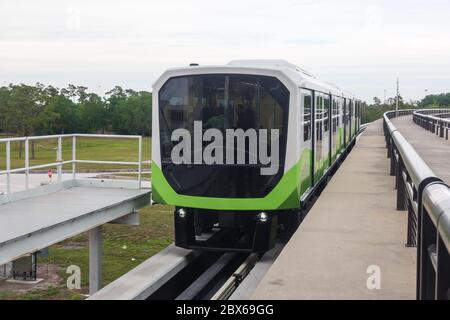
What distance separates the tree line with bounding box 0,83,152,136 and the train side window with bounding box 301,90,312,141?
6012 centimetres

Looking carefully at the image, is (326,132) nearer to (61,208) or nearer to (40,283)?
(61,208)

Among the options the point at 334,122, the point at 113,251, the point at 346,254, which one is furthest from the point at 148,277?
the point at 113,251

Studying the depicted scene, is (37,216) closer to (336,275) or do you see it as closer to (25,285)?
(336,275)

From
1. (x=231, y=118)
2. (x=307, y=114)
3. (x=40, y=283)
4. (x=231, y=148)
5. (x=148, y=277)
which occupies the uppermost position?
(x=307, y=114)

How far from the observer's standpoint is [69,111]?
81.5 metres

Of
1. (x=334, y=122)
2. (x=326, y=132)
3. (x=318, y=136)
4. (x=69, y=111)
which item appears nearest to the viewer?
(x=318, y=136)

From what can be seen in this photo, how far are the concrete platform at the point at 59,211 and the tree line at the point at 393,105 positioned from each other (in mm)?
67861

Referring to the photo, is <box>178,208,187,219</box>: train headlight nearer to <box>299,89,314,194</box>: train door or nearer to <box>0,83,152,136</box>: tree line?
<box>299,89,314,194</box>: train door

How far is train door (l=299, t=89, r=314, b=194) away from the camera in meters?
10.1

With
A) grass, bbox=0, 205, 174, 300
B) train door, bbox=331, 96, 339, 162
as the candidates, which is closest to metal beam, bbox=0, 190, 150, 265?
grass, bbox=0, 205, 174, 300

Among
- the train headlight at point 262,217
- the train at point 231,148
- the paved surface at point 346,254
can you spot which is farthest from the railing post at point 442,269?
the train headlight at point 262,217

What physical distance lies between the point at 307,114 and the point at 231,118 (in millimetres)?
1865

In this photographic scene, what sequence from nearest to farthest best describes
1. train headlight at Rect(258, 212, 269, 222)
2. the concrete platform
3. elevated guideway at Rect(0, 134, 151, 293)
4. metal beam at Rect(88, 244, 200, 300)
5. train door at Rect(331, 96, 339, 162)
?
metal beam at Rect(88, 244, 200, 300), the concrete platform, elevated guideway at Rect(0, 134, 151, 293), train headlight at Rect(258, 212, 269, 222), train door at Rect(331, 96, 339, 162)
